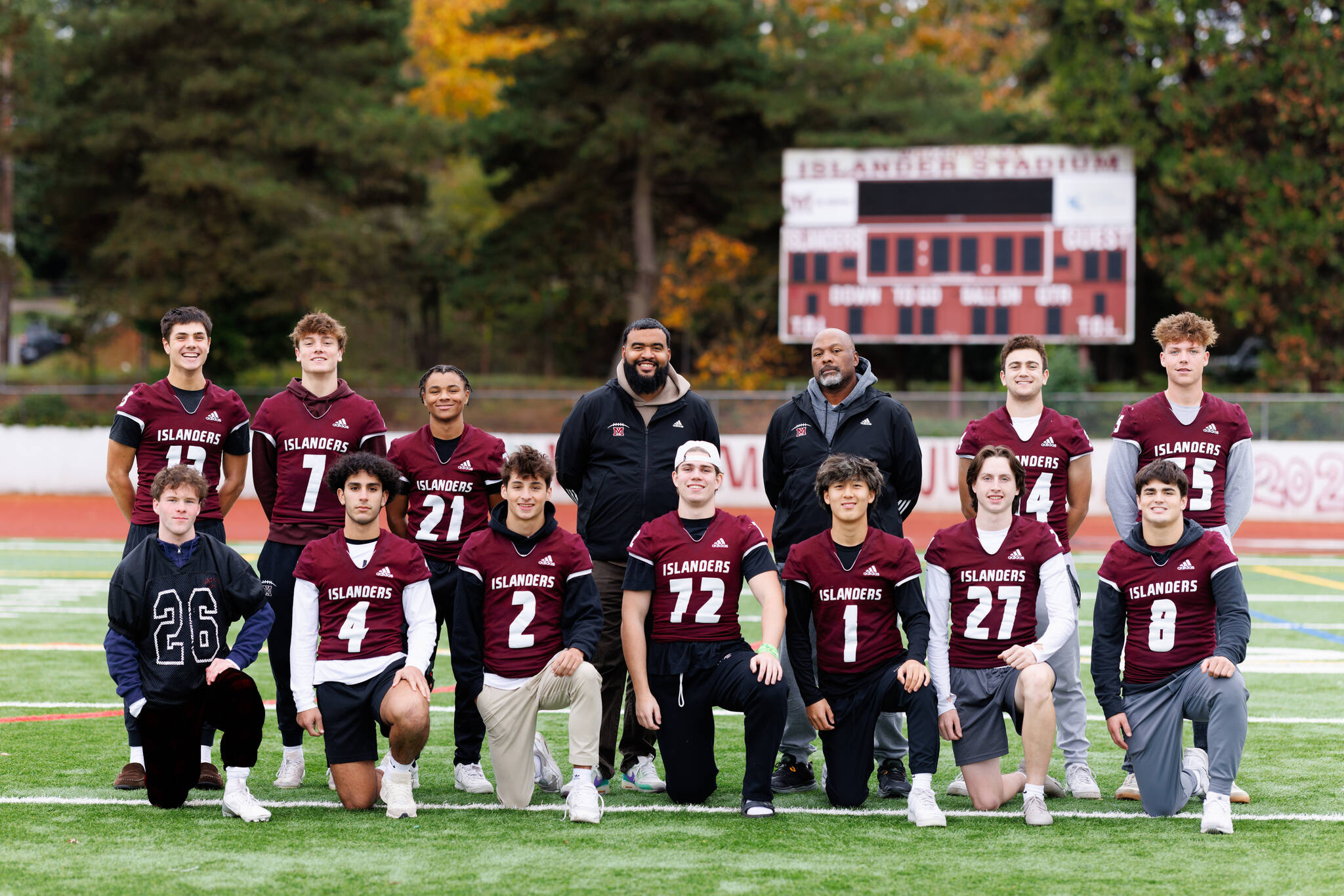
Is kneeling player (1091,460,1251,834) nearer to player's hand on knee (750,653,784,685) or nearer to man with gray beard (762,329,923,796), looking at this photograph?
man with gray beard (762,329,923,796)

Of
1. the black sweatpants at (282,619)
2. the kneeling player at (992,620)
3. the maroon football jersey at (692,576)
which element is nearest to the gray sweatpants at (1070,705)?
the kneeling player at (992,620)

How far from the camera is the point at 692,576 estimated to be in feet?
18.1

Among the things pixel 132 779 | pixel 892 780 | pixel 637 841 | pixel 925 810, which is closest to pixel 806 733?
pixel 892 780

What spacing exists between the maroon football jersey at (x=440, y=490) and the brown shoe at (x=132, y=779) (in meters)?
1.48

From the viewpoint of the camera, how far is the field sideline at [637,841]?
4340 millimetres

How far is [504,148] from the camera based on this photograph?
25.0 meters

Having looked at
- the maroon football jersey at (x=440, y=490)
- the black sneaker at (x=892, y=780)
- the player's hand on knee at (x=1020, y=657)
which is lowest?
the black sneaker at (x=892, y=780)

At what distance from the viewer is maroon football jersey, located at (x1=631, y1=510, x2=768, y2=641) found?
5.52 m

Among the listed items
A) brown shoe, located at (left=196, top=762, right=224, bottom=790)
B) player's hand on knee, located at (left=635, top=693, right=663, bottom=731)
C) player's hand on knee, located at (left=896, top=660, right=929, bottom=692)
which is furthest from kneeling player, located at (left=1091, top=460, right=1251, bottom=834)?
brown shoe, located at (left=196, top=762, right=224, bottom=790)

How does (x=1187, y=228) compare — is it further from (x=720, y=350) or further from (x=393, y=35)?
(x=393, y=35)

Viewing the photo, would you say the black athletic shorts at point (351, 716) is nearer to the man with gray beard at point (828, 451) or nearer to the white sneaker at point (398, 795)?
the white sneaker at point (398, 795)

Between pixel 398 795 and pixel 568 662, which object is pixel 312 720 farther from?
pixel 568 662

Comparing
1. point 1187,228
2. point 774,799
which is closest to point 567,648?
point 774,799

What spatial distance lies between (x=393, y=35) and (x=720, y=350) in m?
9.15
